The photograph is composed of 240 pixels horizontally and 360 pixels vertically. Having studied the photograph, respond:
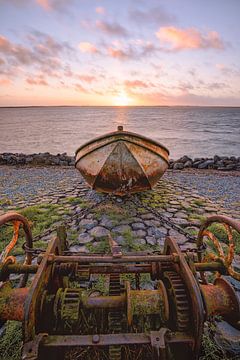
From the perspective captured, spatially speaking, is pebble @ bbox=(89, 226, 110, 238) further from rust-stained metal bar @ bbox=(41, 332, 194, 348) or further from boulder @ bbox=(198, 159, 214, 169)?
boulder @ bbox=(198, 159, 214, 169)

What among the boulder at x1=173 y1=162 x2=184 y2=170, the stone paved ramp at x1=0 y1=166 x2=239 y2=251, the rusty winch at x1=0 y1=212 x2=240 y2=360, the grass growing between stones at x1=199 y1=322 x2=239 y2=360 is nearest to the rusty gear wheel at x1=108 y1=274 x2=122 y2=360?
the rusty winch at x1=0 y1=212 x2=240 y2=360

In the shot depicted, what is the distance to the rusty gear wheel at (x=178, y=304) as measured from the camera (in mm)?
1855

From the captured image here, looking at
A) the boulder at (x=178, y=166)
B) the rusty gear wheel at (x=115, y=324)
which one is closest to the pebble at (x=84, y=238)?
the rusty gear wheel at (x=115, y=324)

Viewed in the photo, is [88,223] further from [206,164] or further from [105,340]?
[206,164]

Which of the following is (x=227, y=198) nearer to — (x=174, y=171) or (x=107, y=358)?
(x=174, y=171)

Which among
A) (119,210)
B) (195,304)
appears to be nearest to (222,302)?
(195,304)

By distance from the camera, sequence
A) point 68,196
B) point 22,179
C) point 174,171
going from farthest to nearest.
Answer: point 174,171 → point 22,179 → point 68,196

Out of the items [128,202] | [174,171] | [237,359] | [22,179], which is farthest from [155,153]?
[22,179]

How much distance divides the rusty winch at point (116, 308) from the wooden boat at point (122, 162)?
3.92m

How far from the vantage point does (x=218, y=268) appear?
2391 millimetres

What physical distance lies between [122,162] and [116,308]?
456 centimetres

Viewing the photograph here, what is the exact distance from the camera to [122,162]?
6.28m

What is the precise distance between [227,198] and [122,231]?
460cm

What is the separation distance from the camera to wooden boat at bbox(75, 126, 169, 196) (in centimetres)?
628
